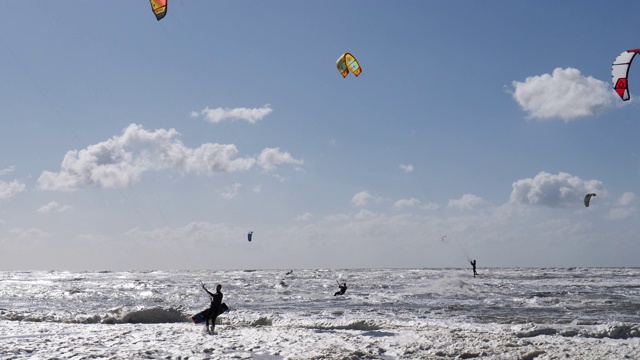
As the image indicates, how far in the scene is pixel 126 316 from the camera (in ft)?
53.0

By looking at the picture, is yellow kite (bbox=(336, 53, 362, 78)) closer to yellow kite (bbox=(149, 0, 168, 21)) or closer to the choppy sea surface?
the choppy sea surface

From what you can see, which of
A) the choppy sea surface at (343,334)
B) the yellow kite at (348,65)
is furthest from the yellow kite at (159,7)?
the yellow kite at (348,65)

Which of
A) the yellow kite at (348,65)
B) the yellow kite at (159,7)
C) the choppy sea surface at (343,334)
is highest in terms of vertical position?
the yellow kite at (348,65)

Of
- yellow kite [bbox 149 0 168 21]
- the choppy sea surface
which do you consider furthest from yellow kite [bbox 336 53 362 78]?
yellow kite [bbox 149 0 168 21]

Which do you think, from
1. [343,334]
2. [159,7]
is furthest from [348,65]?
[343,334]

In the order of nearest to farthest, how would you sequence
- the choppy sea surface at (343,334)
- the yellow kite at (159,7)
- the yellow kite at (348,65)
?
the choppy sea surface at (343,334)
the yellow kite at (159,7)
the yellow kite at (348,65)

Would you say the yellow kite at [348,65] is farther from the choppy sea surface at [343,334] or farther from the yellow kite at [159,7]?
the yellow kite at [159,7]

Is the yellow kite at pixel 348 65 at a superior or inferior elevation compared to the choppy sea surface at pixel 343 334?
superior

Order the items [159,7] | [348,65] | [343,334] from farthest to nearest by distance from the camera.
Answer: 1. [348,65]
2. [159,7]
3. [343,334]

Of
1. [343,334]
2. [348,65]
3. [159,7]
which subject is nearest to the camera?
[343,334]

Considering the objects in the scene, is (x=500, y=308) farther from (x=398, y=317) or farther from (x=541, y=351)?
(x=541, y=351)

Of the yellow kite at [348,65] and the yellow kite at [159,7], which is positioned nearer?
the yellow kite at [159,7]

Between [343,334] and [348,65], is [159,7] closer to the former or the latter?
[343,334]

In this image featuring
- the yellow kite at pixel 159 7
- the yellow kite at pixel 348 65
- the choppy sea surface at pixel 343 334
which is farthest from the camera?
the yellow kite at pixel 348 65
